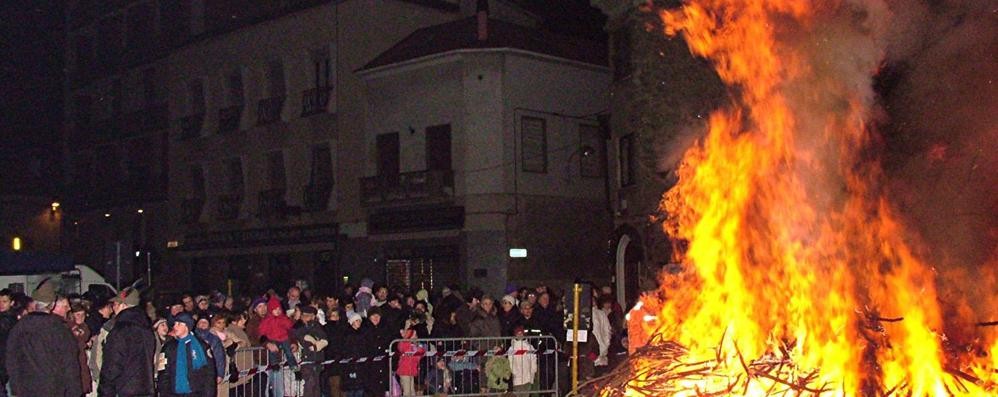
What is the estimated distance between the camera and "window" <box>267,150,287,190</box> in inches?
1531

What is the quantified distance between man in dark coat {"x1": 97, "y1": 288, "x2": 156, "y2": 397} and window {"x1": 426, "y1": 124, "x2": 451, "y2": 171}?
67.2 feet

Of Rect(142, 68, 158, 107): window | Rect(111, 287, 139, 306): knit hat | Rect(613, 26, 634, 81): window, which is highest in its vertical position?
Rect(142, 68, 158, 107): window

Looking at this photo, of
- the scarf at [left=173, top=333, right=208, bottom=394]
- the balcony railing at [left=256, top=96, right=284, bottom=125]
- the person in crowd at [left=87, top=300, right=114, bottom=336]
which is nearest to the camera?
the scarf at [left=173, top=333, right=208, bottom=394]

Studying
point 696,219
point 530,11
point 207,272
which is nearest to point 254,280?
point 207,272

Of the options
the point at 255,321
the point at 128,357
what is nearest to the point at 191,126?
the point at 255,321

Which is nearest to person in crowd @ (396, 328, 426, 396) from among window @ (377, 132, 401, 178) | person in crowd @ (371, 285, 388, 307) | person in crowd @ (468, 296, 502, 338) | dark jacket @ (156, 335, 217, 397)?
person in crowd @ (468, 296, 502, 338)

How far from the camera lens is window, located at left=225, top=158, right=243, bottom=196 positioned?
41156 millimetres

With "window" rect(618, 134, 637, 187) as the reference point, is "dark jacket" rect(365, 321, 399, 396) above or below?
below

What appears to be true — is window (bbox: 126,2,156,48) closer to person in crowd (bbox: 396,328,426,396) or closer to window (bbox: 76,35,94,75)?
window (bbox: 76,35,94,75)

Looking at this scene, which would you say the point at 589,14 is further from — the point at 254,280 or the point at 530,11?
the point at 254,280

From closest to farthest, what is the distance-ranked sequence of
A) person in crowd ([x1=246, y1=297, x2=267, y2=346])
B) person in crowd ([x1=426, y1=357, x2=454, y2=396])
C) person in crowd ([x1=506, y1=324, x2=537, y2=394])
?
1. person in crowd ([x1=426, y1=357, x2=454, y2=396])
2. person in crowd ([x1=506, y1=324, x2=537, y2=394])
3. person in crowd ([x1=246, y1=297, x2=267, y2=346])

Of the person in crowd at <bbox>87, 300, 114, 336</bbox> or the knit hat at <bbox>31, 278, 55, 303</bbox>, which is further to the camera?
the person in crowd at <bbox>87, 300, 114, 336</bbox>

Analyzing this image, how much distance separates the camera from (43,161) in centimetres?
5484

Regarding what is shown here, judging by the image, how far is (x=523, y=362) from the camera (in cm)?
1563
